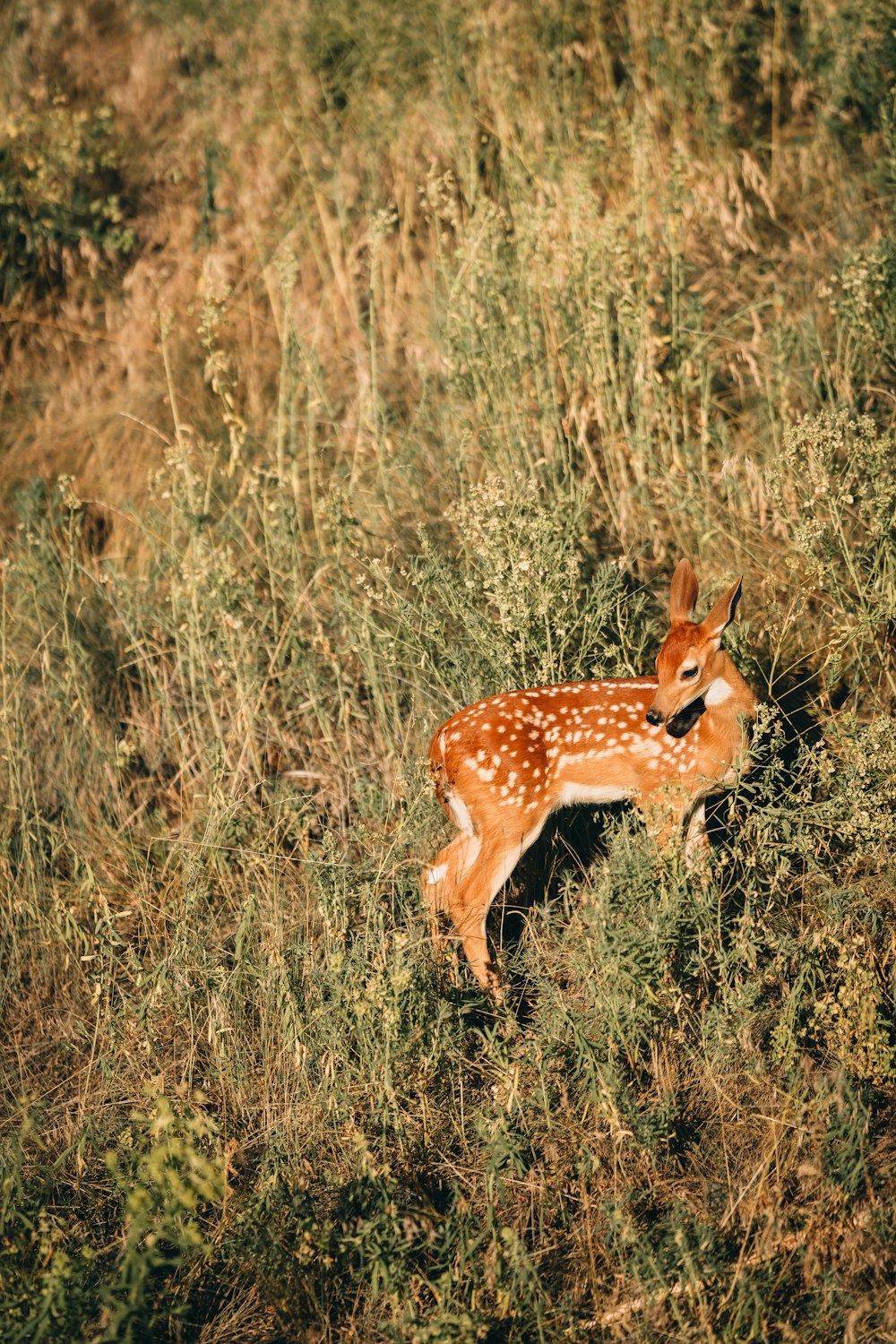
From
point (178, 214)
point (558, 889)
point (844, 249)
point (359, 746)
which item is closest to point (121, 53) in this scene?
point (178, 214)

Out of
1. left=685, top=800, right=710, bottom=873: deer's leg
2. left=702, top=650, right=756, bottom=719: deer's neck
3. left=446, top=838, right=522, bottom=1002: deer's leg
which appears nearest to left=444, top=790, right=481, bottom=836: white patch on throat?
left=446, top=838, right=522, bottom=1002: deer's leg

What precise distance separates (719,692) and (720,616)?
349mm

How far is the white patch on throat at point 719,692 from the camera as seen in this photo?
4641mm

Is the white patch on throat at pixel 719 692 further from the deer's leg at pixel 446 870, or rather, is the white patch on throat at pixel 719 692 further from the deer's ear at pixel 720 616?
the deer's leg at pixel 446 870

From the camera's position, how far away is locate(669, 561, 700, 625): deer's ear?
15.3ft

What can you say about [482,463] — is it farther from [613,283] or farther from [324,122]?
[324,122]

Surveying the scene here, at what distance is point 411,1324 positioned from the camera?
299 centimetres

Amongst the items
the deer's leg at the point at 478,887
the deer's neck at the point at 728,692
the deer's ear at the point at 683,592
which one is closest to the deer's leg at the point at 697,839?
the deer's neck at the point at 728,692

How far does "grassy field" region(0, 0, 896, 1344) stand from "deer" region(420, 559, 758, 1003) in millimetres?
175

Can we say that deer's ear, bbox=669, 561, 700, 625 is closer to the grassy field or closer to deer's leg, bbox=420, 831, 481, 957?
the grassy field

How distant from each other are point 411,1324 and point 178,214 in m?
7.69

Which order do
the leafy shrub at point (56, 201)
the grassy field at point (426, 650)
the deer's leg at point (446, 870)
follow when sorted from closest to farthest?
the grassy field at point (426, 650) → the deer's leg at point (446, 870) → the leafy shrub at point (56, 201)

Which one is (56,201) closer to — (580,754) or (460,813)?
(460,813)

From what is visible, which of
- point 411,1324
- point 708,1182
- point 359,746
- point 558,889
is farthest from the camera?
point 359,746
